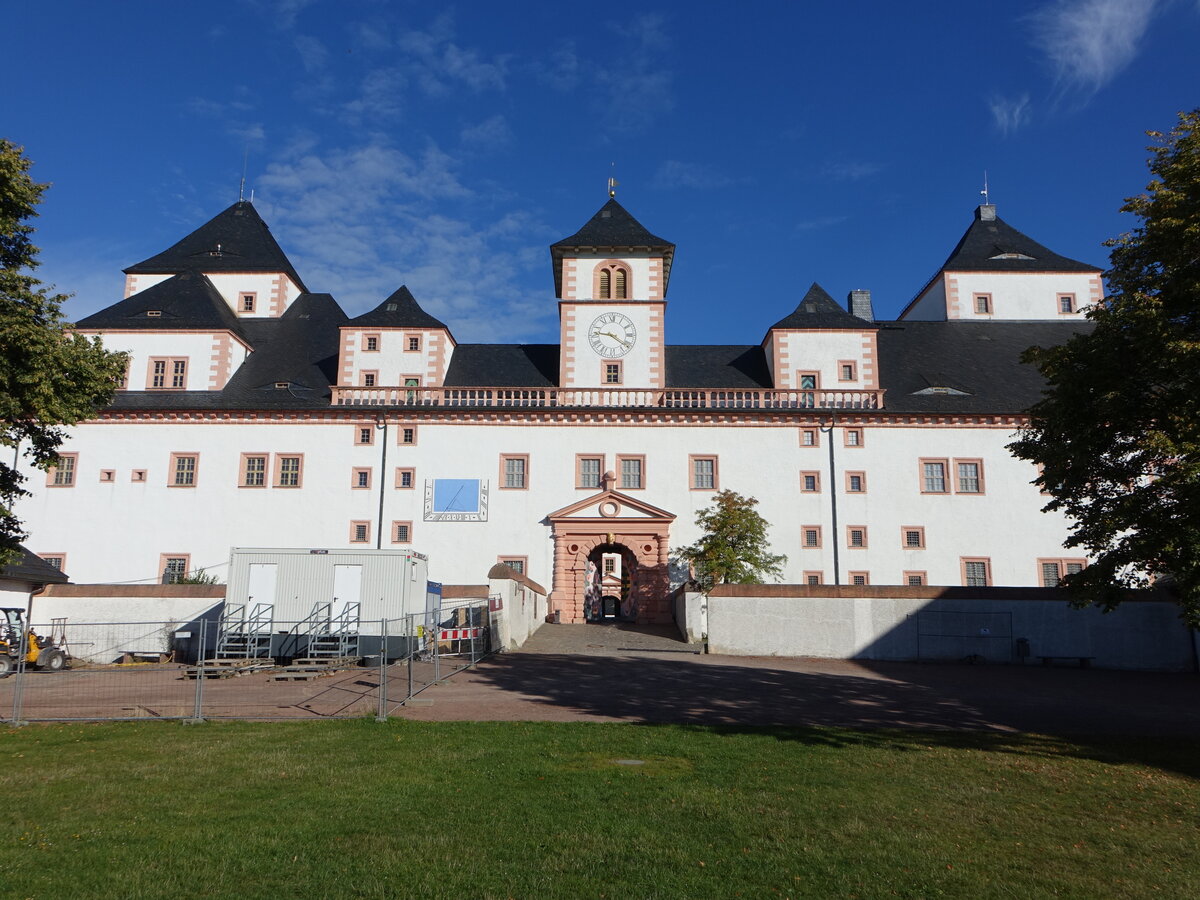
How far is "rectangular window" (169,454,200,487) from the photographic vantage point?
36.9 m

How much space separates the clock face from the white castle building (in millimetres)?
70

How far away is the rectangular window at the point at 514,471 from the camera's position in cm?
3712

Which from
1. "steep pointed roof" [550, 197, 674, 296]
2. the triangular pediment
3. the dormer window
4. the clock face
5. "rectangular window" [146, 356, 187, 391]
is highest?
"steep pointed roof" [550, 197, 674, 296]

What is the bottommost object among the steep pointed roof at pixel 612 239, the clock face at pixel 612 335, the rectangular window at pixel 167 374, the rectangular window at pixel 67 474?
the rectangular window at pixel 67 474

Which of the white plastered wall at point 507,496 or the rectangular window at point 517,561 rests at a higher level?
the white plastered wall at point 507,496

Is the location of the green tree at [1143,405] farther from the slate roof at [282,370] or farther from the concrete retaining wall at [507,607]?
the slate roof at [282,370]

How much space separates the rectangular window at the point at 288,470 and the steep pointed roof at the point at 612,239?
1300 centimetres

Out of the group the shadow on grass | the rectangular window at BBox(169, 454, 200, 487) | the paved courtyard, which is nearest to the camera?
the shadow on grass

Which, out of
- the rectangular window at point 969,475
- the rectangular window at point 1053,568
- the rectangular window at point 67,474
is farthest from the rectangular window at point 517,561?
the rectangular window at point 1053,568

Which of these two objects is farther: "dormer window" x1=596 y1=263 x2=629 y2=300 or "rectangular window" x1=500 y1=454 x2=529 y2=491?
"dormer window" x1=596 y1=263 x2=629 y2=300

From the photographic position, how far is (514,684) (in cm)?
1828

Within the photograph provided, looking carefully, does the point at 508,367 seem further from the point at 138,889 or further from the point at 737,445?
the point at 138,889

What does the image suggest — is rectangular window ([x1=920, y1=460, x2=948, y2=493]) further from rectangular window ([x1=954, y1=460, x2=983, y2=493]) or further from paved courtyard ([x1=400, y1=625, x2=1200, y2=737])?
paved courtyard ([x1=400, y1=625, x2=1200, y2=737])

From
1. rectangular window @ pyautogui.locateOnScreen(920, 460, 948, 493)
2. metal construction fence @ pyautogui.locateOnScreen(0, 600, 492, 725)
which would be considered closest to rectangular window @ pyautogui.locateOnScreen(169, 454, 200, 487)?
metal construction fence @ pyautogui.locateOnScreen(0, 600, 492, 725)
